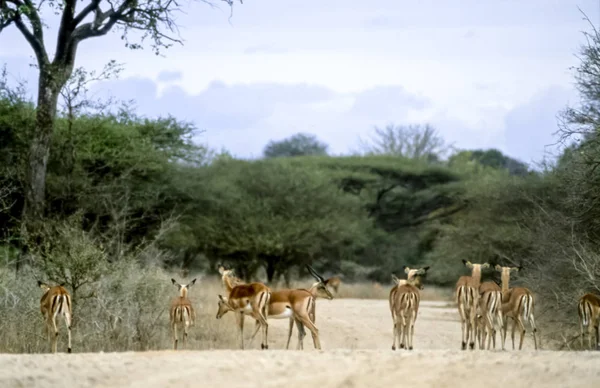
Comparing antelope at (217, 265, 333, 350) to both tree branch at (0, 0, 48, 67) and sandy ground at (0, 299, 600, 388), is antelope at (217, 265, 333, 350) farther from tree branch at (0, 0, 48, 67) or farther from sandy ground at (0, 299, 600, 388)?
tree branch at (0, 0, 48, 67)

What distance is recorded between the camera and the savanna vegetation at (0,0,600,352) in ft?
60.9

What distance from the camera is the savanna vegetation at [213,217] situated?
60.9 ft

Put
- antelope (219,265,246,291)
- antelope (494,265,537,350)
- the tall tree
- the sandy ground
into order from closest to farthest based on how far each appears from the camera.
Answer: the sandy ground
antelope (494,265,537,350)
antelope (219,265,246,291)
the tall tree

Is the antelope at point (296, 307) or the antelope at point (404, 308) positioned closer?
the antelope at point (404, 308)

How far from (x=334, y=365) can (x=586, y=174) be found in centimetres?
854

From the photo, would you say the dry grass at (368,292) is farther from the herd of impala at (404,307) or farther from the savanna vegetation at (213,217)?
the herd of impala at (404,307)

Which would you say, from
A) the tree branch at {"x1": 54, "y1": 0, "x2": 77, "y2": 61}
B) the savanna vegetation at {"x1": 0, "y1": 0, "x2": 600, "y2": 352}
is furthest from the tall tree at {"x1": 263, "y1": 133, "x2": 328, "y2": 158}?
the tree branch at {"x1": 54, "y1": 0, "x2": 77, "y2": 61}

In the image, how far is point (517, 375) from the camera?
1158 centimetres

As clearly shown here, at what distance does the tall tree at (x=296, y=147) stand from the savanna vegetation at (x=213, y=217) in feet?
93.7

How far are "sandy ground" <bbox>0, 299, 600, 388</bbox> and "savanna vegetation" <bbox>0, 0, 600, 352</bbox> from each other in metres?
3.93

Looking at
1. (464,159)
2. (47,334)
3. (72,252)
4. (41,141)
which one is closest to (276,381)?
(47,334)

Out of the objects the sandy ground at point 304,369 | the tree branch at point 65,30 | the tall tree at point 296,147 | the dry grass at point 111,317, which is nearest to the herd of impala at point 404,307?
the dry grass at point 111,317

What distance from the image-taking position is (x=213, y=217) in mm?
40156

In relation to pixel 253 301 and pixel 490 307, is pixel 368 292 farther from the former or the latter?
pixel 490 307
